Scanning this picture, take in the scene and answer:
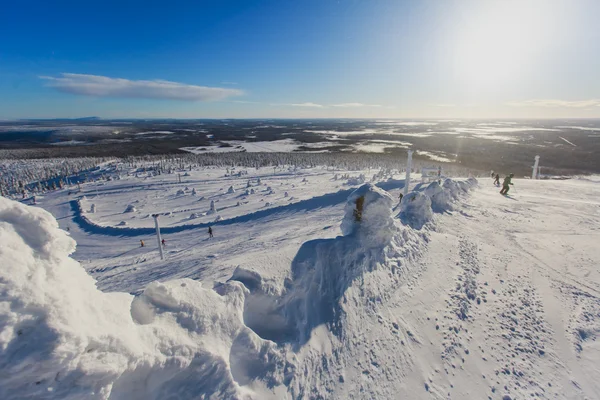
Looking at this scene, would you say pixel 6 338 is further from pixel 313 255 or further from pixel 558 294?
pixel 558 294

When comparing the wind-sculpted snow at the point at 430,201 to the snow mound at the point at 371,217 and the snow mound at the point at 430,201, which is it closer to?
the snow mound at the point at 430,201

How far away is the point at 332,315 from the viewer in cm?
632

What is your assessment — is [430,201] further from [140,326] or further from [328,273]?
[140,326]

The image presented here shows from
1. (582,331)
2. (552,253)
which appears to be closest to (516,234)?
(552,253)

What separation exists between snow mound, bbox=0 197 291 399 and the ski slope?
15 millimetres

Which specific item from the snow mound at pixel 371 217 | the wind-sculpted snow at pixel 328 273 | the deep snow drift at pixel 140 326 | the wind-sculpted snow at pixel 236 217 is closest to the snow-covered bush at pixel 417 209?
the wind-sculpted snow at pixel 328 273

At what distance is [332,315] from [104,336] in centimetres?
426

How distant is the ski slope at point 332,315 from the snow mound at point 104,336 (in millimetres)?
15

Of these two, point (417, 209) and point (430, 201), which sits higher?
point (430, 201)

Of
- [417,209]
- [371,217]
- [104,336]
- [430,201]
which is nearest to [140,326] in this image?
[104,336]

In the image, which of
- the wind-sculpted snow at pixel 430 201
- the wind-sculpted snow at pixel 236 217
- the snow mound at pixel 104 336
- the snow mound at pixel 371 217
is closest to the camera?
the snow mound at pixel 104 336

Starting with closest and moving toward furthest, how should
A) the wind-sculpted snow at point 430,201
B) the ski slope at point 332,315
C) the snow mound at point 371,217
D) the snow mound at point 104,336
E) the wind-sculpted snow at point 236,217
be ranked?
the snow mound at point 104,336, the ski slope at point 332,315, the snow mound at point 371,217, the wind-sculpted snow at point 430,201, the wind-sculpted snow at point 236,217

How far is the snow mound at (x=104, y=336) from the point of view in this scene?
271 centimetres

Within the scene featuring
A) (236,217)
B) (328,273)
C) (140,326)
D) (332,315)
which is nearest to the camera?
(140,326)
